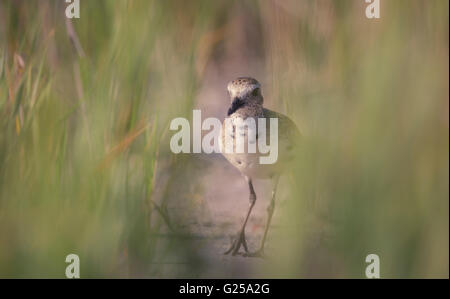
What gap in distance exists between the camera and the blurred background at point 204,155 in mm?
1303

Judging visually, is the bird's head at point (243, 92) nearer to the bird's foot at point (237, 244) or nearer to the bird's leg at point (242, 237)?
the bird's leg at point (242, 237)

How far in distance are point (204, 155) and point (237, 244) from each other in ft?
0.82

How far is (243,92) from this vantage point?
136 cm

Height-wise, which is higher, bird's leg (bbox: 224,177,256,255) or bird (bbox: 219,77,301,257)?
bird (bbox: 219,77,301,257)

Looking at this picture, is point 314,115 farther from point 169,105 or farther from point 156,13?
point 156,13

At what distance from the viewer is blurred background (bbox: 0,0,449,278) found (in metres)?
1.30

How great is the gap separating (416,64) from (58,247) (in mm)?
1019

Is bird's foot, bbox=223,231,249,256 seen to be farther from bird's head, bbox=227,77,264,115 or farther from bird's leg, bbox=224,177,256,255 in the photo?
bird's head, bbox=227,77,264,115

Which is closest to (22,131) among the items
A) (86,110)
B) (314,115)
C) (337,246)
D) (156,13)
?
(86,110)

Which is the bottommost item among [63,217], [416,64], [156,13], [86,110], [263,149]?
[63,217]

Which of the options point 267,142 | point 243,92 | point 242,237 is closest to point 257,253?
point 242,237

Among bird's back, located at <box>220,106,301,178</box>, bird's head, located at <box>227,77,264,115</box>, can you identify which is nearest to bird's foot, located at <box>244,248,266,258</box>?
bird's back, located at <box>220,106,301,178</box>

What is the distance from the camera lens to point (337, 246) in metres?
1.32

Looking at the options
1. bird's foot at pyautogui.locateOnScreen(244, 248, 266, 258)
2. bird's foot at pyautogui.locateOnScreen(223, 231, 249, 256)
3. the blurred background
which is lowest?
bird's foot at pyautogui.locateOnScreen(244, 248, 266, 258)
